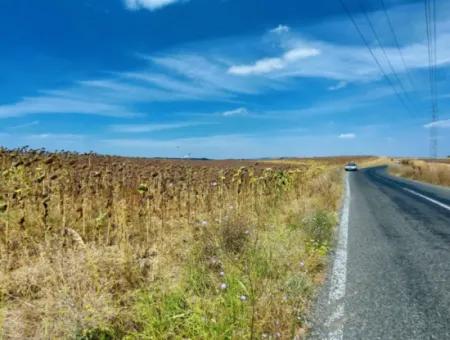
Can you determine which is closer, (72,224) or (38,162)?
(72,224)

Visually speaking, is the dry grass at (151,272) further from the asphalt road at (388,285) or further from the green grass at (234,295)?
the asphalt road at (388,285)

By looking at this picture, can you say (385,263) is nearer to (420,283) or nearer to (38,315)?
(420,283)

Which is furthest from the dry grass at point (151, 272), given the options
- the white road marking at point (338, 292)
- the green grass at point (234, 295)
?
the white road marking at point (338, 292)

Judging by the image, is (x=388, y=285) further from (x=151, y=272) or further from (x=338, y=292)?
(x=151, y=272)

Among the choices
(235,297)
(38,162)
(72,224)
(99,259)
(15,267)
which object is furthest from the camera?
(38,162)

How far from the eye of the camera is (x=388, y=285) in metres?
4.81

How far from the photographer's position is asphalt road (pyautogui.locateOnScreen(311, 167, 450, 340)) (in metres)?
3.63

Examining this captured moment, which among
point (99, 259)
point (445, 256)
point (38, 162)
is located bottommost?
point (445, 256)

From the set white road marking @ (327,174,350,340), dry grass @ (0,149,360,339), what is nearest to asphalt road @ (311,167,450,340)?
white road marking @ (327,174,350,340)

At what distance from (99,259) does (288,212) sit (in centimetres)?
528

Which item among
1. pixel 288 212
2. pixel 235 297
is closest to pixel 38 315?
pixel 235 297

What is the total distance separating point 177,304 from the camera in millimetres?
3719

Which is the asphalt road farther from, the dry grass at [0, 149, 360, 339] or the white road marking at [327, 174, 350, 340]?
the dry grass at [0, 149, 360, 339]

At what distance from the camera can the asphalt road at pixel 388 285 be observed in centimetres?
363
